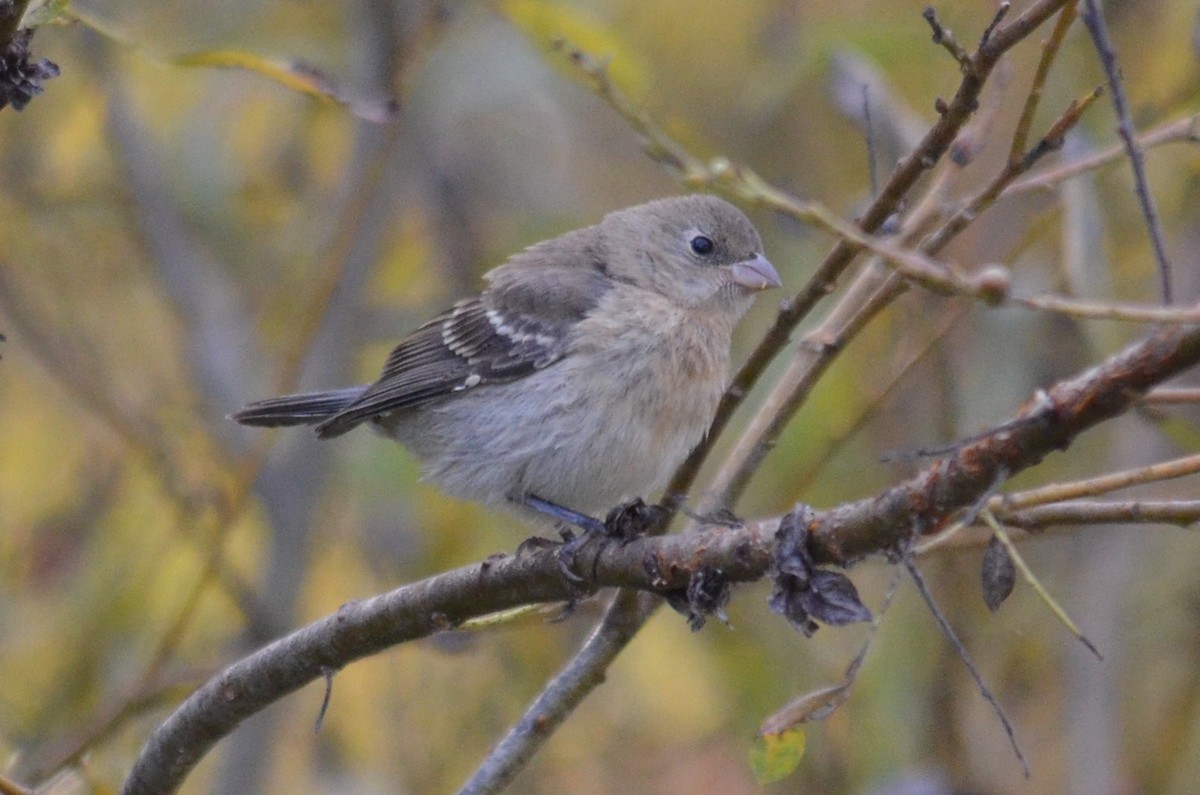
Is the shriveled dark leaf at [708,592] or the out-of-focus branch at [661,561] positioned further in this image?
the shriveled dark leaf at [708,592]

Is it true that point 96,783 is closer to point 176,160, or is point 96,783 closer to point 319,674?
point 319,674

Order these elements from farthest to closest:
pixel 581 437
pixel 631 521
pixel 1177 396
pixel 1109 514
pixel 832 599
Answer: pixel 581 437, pixel 631 521, pixel 1109 514, pixel 832 599, pixel 1177 396

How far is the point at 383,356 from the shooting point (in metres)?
5.65

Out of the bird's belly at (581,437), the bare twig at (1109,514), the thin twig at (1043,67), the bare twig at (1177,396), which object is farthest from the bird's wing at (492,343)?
the bare twig at (1177,396)

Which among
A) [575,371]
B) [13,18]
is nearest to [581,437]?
[575,371]

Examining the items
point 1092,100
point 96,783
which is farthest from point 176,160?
point 1092,100

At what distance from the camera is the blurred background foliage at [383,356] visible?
4527mm

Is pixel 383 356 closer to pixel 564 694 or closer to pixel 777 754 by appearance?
pixel 564 694

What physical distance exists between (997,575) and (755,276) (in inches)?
102

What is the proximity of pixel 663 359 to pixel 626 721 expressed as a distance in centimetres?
221

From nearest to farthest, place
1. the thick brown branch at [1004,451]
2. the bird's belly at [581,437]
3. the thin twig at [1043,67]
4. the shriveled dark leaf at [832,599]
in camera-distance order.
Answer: the thick brown branch at [1004,451] → the shriveled dark leaf at [832,599] → the thin twig at [1043,67] → the bird's belly at [581,437]

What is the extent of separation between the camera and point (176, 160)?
5.50 metres

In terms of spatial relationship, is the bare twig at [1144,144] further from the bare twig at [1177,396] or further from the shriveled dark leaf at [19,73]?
the shriveled dark leaf at [19,73]

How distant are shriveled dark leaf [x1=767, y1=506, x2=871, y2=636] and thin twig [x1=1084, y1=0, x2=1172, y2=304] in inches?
21.2
